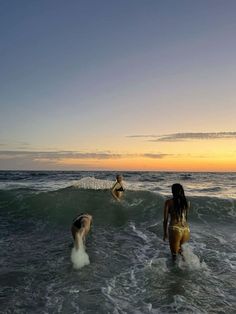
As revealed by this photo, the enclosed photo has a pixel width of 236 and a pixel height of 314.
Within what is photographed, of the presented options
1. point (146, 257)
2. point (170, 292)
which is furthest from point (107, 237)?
point (170, 292)

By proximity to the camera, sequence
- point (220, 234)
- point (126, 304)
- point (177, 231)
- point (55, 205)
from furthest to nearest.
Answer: point (55, 205) < point (220, 234) < point (177, 231) < point (126, 304)

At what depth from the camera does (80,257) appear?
8.33m

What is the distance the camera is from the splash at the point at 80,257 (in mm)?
8148

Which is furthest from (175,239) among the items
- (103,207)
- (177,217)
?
(103,207)

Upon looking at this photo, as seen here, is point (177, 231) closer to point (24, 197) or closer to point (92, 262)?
point (92, 262)

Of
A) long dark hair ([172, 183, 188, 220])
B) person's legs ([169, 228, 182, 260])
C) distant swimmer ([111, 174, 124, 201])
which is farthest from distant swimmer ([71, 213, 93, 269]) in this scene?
distant swimmer ([111, 174, 124, 201])

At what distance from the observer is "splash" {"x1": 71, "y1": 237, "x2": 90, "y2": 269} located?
26.7 feet

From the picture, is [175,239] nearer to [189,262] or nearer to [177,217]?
[177,217]

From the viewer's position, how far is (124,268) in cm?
809

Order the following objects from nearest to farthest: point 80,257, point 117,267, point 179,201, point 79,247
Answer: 1. point 179,201
2. point 117,267
3. point 80,257
4. point 79,247

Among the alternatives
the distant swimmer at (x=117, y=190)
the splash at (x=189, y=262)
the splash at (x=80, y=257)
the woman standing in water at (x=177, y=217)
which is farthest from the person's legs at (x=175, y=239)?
the distant swimmer at (x=117, y=190)

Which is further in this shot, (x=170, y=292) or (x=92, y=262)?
(x=92, y=262)

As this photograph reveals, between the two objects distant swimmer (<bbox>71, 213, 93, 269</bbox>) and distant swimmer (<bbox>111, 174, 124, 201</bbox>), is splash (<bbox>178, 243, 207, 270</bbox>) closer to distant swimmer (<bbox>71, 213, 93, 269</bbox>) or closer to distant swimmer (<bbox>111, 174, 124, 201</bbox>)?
distant swimmer (<bbox>71, 213, 93, 269</bbox>)

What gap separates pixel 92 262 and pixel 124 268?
778mm
